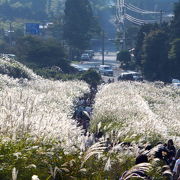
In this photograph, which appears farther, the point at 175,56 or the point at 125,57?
the point at 125,57

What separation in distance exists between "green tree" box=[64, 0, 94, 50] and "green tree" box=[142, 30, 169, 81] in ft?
60.4

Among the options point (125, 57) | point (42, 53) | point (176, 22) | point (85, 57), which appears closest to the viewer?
point (176, 22)

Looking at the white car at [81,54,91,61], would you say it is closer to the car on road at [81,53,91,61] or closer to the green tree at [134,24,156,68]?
the car on road at [81,53,91,61]

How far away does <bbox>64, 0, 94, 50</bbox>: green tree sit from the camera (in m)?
77.6

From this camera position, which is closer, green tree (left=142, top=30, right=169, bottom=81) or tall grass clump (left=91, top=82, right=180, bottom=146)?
tall grass clump (left=91, top=82, right=180, bottom=146)

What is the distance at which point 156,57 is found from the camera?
5928 centimetres

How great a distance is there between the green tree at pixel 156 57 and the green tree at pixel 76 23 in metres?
18.4

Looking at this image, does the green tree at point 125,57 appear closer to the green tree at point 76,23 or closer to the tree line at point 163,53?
the green tree at point 76,23

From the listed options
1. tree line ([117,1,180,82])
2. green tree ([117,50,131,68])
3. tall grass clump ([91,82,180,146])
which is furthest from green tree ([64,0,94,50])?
tall grass clump ([91,82,180,146])

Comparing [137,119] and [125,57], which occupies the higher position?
[137,119]

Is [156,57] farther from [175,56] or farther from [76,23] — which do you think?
[76,23]

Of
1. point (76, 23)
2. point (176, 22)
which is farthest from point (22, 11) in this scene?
point (176, 22)

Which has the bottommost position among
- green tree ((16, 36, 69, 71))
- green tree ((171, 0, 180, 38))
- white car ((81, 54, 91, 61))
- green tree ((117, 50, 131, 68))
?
white car ((81, 54, 91, 61))

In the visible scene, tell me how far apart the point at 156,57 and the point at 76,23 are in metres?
20.5
